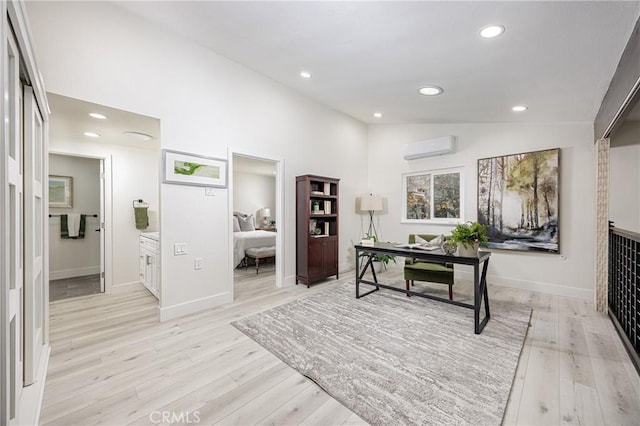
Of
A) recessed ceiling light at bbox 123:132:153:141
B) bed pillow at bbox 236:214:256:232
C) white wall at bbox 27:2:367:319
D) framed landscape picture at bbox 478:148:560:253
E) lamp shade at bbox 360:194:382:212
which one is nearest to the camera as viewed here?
white wall at bbox 27:2:367:319

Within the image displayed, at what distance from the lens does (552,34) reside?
78.5 inches

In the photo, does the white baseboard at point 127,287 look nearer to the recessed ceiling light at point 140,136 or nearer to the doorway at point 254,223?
the doorway at point 254,223

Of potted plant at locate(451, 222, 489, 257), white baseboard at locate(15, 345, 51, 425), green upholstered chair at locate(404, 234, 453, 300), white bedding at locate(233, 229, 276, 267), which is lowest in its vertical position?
white baseboard at locate(15, 345, 51, 425)

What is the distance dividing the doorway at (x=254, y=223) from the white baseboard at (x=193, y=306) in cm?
34

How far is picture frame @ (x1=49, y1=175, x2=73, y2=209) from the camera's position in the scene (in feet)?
15.6

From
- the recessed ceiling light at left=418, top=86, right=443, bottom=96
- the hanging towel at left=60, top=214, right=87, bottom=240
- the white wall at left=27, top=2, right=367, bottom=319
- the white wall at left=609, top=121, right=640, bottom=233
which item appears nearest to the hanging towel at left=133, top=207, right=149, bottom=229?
the white wall at left=27, top=2, right=367, bottom=319

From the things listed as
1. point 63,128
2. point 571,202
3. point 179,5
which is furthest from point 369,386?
point 63,128

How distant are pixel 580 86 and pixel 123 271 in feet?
20.1

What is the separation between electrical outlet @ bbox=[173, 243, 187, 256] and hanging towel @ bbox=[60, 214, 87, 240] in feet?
10.9

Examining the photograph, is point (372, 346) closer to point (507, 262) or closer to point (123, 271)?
point (507, 262)

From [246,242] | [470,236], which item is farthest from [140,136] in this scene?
[470,236]

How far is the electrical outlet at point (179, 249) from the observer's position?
3.08 metres

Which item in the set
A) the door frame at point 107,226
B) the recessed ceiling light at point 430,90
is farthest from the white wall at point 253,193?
the recessed ceiling light at point 430,90

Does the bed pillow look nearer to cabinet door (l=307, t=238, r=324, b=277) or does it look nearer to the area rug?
cabinet door (l=307, t=238, r=324, b=277)
